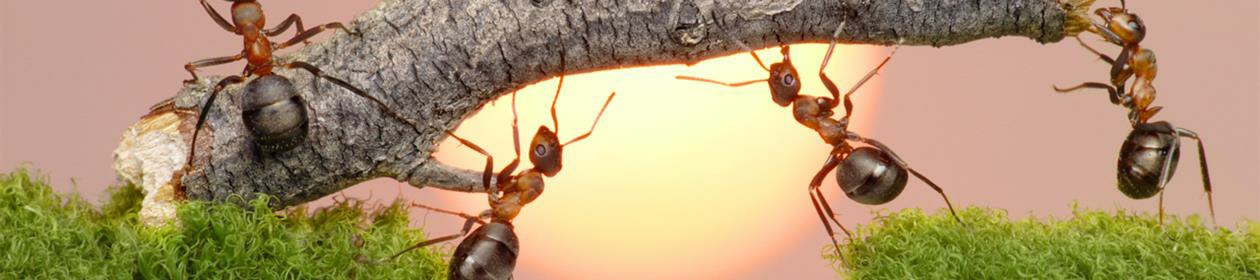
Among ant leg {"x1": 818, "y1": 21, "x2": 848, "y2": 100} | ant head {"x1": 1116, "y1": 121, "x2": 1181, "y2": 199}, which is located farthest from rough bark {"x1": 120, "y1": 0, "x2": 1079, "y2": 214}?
ant head {"x1": 1116, "y1": 121, "x2": 1181, "y2": 199}

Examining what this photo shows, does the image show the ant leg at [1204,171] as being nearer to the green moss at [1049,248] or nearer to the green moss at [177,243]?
the green moss at [1049,248]

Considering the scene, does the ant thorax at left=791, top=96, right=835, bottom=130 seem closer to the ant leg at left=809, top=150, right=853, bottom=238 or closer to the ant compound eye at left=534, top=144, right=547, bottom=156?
the ant leg at left=809, top=150, right=853, bottom=238

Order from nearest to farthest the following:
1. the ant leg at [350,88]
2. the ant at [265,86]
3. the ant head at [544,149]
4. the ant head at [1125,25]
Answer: the ant at [265,86]
the ant leg at [350,88]
the ant head at [544,149]
the ant head at [1125,25]

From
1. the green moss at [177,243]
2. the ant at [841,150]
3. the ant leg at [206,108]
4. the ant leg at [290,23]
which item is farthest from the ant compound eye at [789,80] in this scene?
the ant leg at [206,108]

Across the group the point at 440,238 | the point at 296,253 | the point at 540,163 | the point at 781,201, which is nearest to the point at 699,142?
the point at 781,201

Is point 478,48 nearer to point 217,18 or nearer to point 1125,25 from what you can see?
point 217,18

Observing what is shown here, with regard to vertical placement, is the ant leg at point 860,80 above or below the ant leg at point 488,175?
above

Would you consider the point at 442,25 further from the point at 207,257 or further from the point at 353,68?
the point at 207,257
